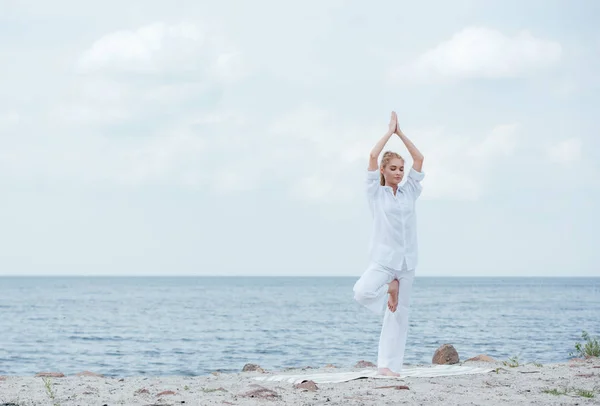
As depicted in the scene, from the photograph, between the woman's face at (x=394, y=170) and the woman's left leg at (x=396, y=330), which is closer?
the woman's face at (x=394, y=170)

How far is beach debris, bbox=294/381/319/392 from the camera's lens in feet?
26.4

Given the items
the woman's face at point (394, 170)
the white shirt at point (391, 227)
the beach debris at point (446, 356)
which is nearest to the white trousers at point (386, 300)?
the white shirt at point (391, 227)

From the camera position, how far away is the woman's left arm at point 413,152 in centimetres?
873

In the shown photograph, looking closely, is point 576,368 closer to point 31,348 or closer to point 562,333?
point 31,348

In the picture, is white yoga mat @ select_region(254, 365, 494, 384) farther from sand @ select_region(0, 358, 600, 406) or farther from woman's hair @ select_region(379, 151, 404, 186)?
woman's hair @ select_region(379, 151, 404, 186)

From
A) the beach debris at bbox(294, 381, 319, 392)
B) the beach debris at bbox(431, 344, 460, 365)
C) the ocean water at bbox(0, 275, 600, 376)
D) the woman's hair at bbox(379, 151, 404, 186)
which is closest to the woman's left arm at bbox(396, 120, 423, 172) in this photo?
the woman's hair at bbox(379, 151, 404, 186)

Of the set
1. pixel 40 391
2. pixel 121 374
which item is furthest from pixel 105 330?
pixel 40 391

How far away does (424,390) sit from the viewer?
7.80 meters

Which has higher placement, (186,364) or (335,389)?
(335,389)

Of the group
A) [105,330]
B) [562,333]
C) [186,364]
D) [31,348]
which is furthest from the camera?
[105,330]

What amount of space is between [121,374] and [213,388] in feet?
40.6

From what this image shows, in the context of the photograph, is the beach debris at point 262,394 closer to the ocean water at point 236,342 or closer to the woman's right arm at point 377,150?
the woman's right arm at point 377,150

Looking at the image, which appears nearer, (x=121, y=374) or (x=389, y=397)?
(x=389, y=397)

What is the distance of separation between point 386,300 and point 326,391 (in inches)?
58.8
